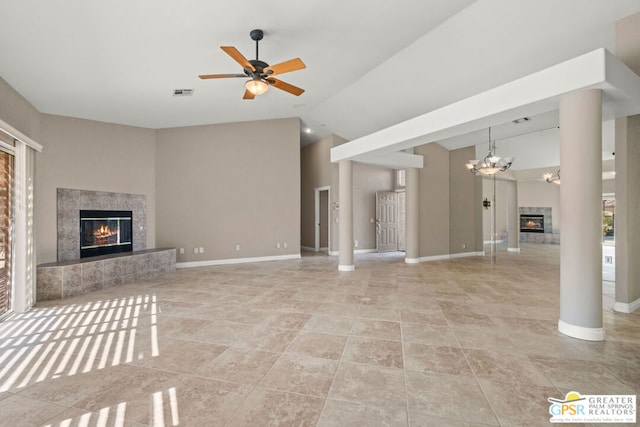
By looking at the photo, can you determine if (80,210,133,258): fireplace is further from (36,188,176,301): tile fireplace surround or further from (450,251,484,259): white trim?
(450,251,484,259): white trim

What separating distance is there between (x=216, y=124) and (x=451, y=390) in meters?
7.36

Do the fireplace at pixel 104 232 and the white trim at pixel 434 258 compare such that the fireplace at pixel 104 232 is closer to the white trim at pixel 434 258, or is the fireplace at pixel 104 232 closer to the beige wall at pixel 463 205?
the white trim at pixel 434 258

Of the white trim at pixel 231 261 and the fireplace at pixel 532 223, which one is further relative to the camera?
the fireplace at pixel 532 223

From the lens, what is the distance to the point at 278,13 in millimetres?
3490

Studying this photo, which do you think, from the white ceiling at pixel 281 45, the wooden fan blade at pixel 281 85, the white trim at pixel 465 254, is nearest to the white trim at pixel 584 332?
the white ceiling at pixel 281 45

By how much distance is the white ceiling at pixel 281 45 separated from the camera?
3285 millimetres

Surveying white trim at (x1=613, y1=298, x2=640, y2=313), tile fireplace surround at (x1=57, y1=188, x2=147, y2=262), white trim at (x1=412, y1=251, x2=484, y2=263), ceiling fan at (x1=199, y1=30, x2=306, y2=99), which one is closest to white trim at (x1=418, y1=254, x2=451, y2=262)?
white trim at (x1=412, y1=251, x2=484, y2=263)

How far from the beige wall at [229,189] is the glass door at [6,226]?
301cm

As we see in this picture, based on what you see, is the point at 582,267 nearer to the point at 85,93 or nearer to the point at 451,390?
the point at 451,390

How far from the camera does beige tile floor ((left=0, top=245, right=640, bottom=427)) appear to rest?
1857 mm

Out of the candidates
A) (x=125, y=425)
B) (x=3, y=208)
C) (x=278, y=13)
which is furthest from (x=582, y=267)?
(x=3, y=208)

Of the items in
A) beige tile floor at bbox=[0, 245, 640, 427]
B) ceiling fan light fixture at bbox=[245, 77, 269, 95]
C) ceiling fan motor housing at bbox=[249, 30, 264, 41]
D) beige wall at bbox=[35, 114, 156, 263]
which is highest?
ceiling fan motor housing at bbox=[249, 30, 264, 41]

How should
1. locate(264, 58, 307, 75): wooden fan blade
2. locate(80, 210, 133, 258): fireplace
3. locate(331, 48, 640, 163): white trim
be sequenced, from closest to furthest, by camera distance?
locate(331, 48, 640, 163): white trim < locate(264, 58, 307, 75): wooden fan blade < locate(80, 210, 133, 258): fireplace

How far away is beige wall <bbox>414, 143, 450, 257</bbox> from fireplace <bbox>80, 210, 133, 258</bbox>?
23.4 ft
